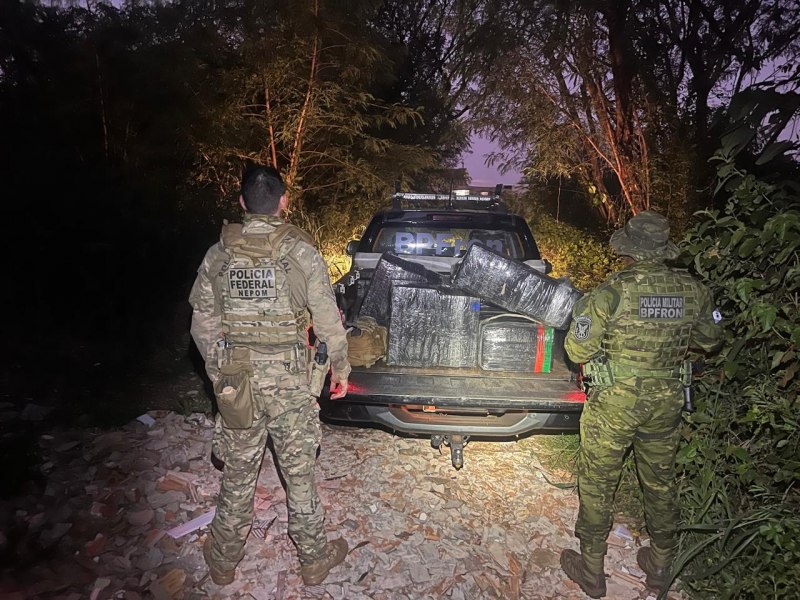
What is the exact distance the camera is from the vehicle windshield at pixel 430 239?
4863mm

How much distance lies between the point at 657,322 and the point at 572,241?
9018 millimetres

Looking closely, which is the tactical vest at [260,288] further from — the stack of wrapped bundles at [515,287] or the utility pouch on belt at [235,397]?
the stack of wrapped bundles at [515,287]

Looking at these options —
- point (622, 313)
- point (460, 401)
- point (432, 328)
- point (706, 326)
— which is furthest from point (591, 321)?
point (432, 328)

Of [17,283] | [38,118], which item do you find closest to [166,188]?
[38,118]

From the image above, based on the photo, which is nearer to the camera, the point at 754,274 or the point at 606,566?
the point at 754,274

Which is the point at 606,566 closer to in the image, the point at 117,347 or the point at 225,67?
the point at 117,347

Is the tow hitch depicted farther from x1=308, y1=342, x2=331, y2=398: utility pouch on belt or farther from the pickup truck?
x1=308, y1=342, x2=331, y2=398: utility pouch on belt

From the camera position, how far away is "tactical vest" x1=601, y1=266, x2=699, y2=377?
2359mm

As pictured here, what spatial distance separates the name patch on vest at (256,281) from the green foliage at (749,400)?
6.72 feet

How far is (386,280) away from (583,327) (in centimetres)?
170

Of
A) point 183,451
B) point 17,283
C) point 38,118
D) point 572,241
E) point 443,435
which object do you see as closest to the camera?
point 443,435

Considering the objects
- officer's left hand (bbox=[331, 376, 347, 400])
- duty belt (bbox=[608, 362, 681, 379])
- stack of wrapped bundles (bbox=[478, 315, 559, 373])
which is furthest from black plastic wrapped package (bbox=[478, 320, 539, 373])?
officer's left hand (bbox=[331, 376, 347, 400])

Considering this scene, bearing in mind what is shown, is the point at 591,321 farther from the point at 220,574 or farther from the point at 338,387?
the point at 220,574

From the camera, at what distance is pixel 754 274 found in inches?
98.0
